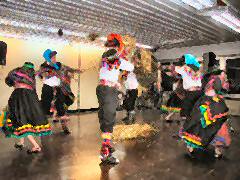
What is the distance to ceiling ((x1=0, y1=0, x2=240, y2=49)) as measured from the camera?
547cm

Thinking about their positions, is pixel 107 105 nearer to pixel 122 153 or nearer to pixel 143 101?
pixel 122 153

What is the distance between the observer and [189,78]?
5156 millimetres

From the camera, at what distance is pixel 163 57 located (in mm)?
11867

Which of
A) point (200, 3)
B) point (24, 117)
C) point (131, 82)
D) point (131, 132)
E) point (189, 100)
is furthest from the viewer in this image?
point (131, 82)

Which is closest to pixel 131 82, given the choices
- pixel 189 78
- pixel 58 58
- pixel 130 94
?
pixel 130 94

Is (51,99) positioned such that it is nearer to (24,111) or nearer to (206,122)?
(24,111)

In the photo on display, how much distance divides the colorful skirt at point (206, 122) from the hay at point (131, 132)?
163 cm

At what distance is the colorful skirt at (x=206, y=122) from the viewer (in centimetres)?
385

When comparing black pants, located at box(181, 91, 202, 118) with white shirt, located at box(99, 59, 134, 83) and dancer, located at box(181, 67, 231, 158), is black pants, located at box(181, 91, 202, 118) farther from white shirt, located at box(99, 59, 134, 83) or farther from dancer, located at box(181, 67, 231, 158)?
white shirt, located at box(99, 59, 134, 83)

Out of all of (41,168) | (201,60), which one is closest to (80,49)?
(201,60)

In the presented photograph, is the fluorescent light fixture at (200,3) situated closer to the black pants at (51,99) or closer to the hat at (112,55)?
the hat at (112,55)

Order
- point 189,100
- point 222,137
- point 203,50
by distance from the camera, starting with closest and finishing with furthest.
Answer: point 222,137
point 189,100
point 203,50

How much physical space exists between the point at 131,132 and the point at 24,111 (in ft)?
7.53

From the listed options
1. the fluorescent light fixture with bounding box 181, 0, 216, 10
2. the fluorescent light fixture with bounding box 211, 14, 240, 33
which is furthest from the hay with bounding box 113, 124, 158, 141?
the fluorescent light fixture with bounding box 211, 14, 240, 33
